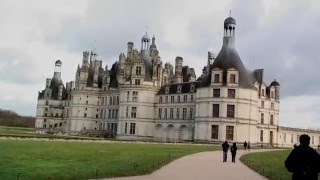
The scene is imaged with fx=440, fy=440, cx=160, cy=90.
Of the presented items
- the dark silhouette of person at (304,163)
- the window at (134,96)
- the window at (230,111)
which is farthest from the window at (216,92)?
the dark silhouette of person at (304,163)

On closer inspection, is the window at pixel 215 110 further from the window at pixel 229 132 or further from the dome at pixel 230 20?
the dome at pixel 230 20

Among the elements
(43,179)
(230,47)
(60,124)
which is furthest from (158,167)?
(60,124)

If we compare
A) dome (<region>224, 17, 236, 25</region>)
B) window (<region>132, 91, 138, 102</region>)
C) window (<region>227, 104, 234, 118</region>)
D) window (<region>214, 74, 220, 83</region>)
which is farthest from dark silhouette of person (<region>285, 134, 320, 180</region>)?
window (<region>132, 91, 138, 102</region>)

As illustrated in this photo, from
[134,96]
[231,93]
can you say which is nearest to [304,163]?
[231,93]

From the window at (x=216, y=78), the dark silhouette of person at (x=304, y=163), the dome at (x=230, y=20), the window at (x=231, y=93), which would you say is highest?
the dome at (x=230, y=20)

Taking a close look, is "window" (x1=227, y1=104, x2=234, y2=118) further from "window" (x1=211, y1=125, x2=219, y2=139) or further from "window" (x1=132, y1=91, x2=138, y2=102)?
"window" (x1=132, y1=91, x2=138, y2=102)

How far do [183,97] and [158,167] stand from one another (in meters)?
51.8

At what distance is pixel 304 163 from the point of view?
9.79 meters

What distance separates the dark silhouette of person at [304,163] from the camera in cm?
972

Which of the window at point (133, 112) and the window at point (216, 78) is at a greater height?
the window at point (216, 78)

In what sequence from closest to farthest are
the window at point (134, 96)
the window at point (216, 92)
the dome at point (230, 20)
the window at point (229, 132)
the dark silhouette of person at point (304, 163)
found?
the dark silhouette of person at point (304, 163)
the window at point (229, 132)
the window at point (216, 92)
the dome at point (230, 20)
the window at point (134, 96)

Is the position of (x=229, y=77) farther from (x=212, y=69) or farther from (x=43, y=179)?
(x=43, y=179)

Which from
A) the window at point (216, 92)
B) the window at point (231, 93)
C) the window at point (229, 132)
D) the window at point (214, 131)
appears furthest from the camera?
the window at point (216, 92)

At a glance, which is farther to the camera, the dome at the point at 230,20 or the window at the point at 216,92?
the dome at the point at 230,20
